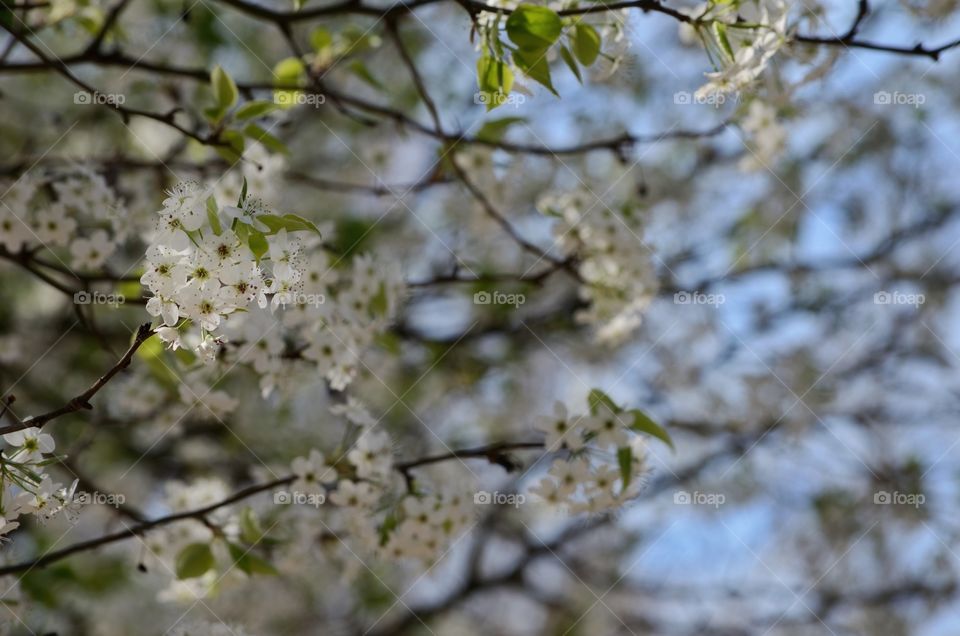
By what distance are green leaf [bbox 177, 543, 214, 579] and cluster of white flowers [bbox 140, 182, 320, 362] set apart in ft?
3.20

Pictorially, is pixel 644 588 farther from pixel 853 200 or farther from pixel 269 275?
pixel 269 275

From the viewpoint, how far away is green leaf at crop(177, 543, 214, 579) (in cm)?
239

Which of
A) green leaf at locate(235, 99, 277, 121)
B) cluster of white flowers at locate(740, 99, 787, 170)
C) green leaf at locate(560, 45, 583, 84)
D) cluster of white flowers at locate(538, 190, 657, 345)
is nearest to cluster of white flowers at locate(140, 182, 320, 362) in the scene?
green leaf at locate(560, 45, 583, 84)

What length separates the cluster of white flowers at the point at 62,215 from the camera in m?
2.61

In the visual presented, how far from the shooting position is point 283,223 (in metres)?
1.64

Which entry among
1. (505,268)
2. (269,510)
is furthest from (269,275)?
(505,268)

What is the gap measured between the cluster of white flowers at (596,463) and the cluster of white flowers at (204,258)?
3.20 feet

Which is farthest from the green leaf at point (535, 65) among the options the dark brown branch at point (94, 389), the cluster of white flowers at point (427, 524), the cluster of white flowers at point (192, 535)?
the cluster of white flowers at point (192, 535)

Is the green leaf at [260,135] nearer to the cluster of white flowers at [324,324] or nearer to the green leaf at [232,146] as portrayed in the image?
the green leaf at [232,146]

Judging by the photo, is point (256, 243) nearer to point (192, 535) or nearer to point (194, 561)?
point (194, 561)

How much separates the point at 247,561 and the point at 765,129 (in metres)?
2.11

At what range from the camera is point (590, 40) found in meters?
2.10

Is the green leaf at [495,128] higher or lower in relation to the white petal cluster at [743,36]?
lower

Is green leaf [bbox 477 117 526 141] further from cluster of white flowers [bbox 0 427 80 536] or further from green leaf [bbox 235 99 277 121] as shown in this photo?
cluster of white flowers [bbox 0 427 80 536]
